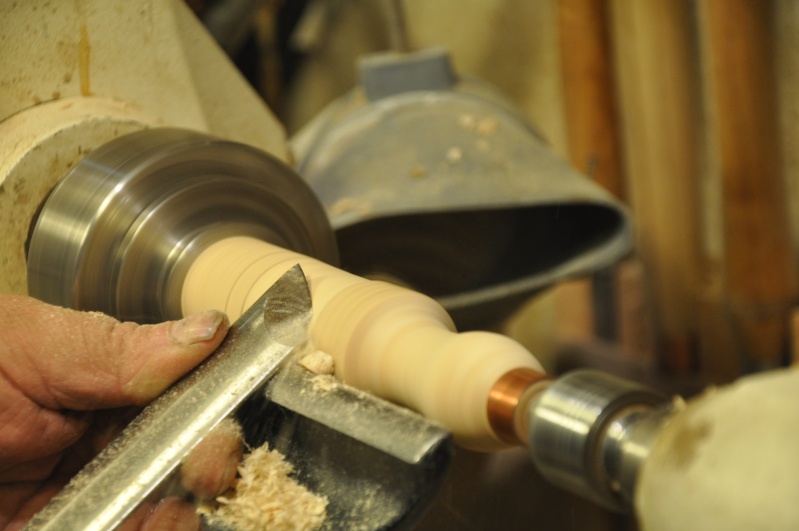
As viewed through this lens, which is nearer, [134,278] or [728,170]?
[134,278]

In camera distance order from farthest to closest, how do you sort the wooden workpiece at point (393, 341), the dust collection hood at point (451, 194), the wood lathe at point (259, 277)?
the dust collection hood at point (451, 194), the wooden workpiece at point (393, 341), the wood lathe at point (259, 277)

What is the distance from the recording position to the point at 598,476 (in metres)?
0.45

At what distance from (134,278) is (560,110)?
1350mm

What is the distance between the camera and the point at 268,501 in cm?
57

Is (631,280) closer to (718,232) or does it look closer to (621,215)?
(718,232)

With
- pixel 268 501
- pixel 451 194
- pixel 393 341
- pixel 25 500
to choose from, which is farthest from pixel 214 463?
pixel 451 194

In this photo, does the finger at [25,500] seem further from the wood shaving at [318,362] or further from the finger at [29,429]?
the wood shaving at [318,362]

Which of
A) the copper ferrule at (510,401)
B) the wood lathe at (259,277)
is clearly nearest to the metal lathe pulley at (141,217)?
the wood lathe at (259,277)

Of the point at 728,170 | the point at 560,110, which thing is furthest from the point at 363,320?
the point at 560,110

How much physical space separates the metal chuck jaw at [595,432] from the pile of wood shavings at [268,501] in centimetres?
17

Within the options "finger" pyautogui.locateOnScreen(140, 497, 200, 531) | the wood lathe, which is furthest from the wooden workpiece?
"finger" pyautogui.locateOnScreen(140, 497, 200, 531)

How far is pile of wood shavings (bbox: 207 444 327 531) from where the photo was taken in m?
0.56

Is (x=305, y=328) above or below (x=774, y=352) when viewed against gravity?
above

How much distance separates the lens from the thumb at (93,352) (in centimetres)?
62
